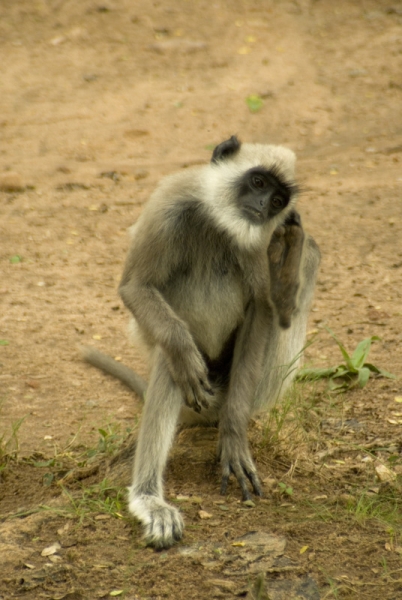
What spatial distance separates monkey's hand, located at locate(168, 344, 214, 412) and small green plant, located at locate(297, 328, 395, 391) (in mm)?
1339

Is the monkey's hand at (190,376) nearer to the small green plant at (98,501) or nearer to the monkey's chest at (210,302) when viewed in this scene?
the monkey's chest at (210,302)

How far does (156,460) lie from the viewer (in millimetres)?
3596

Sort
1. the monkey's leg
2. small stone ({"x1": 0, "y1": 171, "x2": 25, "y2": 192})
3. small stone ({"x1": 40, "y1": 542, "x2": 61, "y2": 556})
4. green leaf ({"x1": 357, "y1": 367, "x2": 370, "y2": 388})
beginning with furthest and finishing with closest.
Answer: small stone ({"x1": 0, "y1": 171, "x2": 25, "y2": 192}), green leaf ({"x1": 357, "y1": 367, "x2": 370, "y2": 388}), the monkey's leg, small stone ({"x1": 40, "y1": 542, "x2": 61, "y2": 556})

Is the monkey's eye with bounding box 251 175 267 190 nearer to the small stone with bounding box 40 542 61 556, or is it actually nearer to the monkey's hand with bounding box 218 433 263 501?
the monkey's hand with bounding box 218 433 263 501

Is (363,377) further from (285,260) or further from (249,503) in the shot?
(249,503)

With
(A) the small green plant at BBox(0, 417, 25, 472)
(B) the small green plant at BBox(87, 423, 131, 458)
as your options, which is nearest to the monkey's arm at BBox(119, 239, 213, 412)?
(B) the small green plant at BBox(87, 423, 131, 458)

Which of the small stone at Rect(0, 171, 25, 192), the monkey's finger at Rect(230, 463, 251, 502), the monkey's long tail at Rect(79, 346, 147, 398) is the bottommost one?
the small stone at Rect(0, 171, 25, 192)

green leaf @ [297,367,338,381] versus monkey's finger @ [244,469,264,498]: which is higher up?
monkey's finger @ [244,469,264,498]

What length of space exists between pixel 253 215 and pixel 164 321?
607 millimetres

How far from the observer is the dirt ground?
3236mm

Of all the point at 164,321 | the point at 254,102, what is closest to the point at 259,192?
the point at 164,321

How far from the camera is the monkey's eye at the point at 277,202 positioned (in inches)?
149

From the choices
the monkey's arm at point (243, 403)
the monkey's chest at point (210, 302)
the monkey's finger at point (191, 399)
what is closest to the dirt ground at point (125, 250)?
the monkey's arm at point (243, 403)

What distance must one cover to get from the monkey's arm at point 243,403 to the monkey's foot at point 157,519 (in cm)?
38
